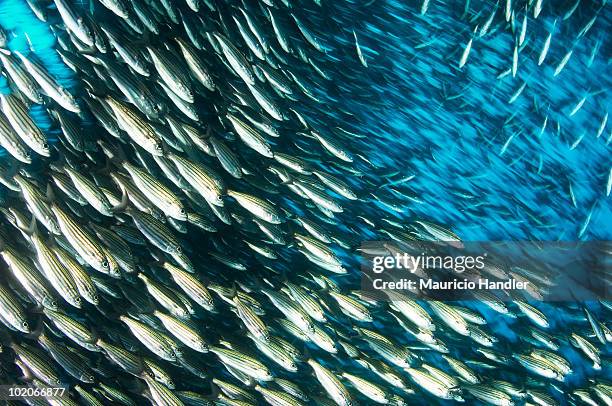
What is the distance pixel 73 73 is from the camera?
20.6 feet

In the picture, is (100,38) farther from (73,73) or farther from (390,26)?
(390,26)

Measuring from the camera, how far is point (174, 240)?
4.50m

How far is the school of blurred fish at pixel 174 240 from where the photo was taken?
13.4 ft

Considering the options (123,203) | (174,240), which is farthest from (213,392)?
(123,203)

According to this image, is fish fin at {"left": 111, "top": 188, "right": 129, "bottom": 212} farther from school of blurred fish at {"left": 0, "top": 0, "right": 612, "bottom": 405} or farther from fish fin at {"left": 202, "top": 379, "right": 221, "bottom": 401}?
fish fin at {"left": 202, "top": 379, "right": 221, "bottom": 401}

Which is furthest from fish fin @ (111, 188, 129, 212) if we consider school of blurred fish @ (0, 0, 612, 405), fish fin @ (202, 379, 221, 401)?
fish fin @ (202, 379, 221, 401)

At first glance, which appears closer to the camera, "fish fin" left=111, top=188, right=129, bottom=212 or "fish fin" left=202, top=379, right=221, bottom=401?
"fish fin" left=111, top=188, right=129, bottom=212

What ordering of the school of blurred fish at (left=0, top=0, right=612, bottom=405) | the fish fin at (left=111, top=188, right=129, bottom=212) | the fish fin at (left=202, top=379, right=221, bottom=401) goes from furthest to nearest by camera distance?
1. the fish fin at (left=202, top=379, right=221, bottom=401)
2. the fish fin at (left=111, top=188, right=129, bottom=212)
3. the school of blurred fish at (left=0, top=0, right=612, bottom=405)

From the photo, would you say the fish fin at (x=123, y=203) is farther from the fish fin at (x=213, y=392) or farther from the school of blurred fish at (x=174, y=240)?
the fish fin at (x=213, y=392)

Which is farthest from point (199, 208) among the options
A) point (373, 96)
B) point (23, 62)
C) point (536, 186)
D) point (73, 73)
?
point (536, 186)

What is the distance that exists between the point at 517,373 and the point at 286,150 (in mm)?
4583

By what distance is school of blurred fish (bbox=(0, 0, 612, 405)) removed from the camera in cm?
407

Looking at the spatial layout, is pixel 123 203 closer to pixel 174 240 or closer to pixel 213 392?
pixel 174 240

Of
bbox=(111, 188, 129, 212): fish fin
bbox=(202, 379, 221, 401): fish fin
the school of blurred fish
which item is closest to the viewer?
the school of blurred fish
